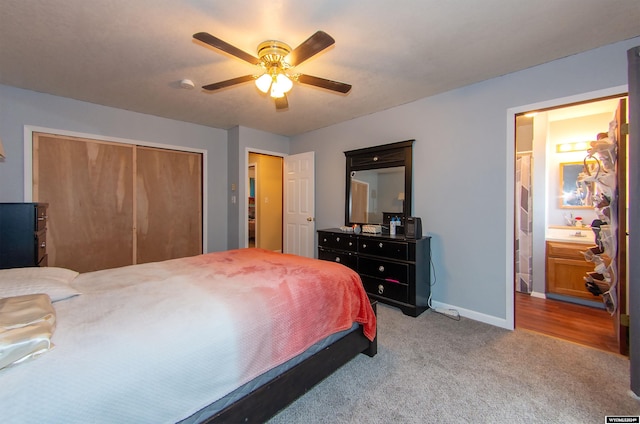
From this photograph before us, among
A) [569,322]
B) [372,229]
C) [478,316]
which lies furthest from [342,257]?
[569,322]

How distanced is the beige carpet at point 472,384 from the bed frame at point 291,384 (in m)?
0.13

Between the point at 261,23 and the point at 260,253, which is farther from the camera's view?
the point at 260,253

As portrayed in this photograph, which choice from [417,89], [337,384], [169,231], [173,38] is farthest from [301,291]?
[169,231]

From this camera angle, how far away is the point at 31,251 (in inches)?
95.1

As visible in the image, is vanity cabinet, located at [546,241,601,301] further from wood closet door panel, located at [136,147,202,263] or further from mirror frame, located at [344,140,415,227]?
wood closet door panel, located at [136,147,202,263]

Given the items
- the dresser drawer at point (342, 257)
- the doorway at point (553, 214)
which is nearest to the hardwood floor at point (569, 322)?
→ the doorway at point (553, 214)

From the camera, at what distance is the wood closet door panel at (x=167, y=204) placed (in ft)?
12.4

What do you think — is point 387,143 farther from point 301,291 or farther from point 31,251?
point 31,251

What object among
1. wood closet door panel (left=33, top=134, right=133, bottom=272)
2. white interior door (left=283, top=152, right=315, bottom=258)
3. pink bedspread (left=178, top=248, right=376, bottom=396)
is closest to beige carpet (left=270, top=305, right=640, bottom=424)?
pink bedspread (left=178, top=248, right=376, bottom=396)

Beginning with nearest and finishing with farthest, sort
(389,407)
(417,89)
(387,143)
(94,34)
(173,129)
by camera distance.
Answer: (389,407)
(94,34)
(417,89)
(387,143)
(173,129)

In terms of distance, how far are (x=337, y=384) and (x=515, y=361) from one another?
141 cm

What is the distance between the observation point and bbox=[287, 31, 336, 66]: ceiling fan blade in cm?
151

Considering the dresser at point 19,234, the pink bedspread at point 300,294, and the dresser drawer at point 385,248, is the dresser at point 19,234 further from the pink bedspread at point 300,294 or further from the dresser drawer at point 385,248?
the dresser drawer at point 385,248

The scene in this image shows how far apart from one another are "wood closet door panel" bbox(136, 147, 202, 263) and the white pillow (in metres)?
2.29
